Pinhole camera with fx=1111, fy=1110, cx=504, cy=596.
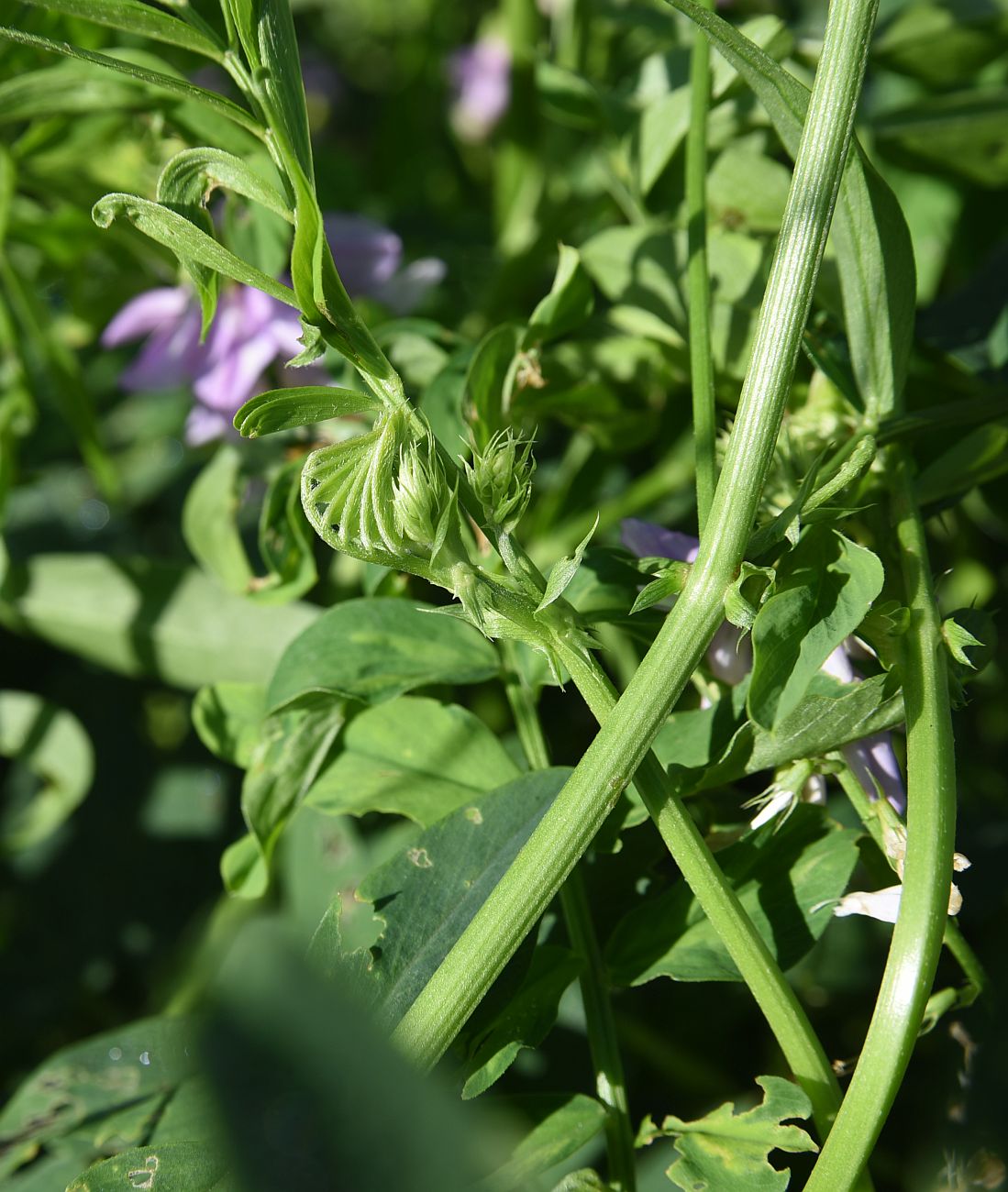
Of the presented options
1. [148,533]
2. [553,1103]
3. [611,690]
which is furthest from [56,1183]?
[148,533]

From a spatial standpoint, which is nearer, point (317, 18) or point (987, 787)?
point (987, 787)

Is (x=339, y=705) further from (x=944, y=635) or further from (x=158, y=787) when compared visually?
(x=158, y=787)

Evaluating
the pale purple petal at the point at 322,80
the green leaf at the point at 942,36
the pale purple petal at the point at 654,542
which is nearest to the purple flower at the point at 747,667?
the pale purple petal at the point at 654,542

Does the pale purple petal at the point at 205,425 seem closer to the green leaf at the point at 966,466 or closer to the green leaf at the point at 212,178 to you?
the green leaf at the point at 212,178

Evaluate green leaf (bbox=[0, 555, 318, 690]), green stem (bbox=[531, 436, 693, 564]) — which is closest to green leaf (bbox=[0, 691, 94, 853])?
green leaf (bbox=[0, 555, 318, 690])

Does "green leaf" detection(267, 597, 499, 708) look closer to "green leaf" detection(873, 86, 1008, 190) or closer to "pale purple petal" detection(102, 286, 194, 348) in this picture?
"pale purple petal" detection(102, 286, 194, 348)

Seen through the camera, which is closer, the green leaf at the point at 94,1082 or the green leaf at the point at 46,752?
the green leaf at the point at 94,1082

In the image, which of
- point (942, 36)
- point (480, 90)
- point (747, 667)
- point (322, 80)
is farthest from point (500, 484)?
point (322, 80)
